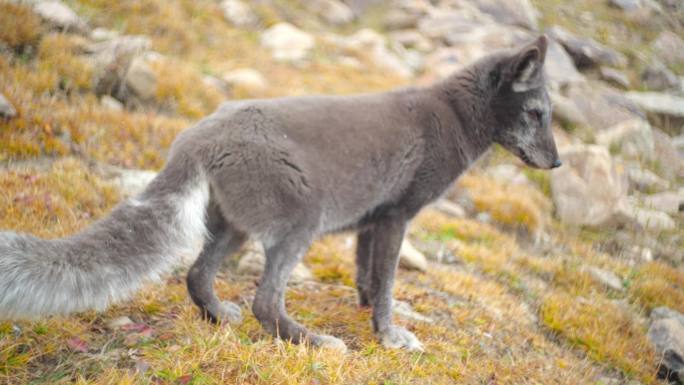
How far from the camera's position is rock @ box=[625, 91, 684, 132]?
1120 cm

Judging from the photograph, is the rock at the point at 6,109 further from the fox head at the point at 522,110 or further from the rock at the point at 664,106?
the rock at the point at 664,106

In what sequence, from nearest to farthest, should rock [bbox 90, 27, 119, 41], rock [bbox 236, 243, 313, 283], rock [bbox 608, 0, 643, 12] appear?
rock [bbox 236, 243, 313, 283], rock [bbox 90, 27, 119, 41], rock [bbox 608, 0, 643, 12]

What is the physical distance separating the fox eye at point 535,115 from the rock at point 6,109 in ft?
15.6

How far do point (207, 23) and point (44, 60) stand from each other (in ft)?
16.8

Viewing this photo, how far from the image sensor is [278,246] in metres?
3.19

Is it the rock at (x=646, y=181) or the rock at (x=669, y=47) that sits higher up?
the rock at (x=669, y=47)

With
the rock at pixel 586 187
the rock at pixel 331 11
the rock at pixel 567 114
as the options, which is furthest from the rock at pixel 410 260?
the rock at pixel 331 11

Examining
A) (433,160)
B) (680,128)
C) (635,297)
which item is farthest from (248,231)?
(680,128)

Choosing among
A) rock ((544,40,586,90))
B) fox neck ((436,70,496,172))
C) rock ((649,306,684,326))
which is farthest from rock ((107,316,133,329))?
rock ((544,40,586,90))

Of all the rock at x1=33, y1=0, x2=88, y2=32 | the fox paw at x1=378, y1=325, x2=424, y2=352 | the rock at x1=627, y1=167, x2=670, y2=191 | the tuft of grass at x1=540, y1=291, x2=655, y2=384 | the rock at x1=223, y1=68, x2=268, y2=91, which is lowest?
the rock at x1=627, y1=167, x2=670, y2=191

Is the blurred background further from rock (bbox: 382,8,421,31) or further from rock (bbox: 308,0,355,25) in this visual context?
rock (bbox: 382,8,421,31)

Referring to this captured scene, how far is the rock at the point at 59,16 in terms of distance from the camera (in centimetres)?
709

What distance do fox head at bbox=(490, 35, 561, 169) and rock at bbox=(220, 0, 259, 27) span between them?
9.93 meters

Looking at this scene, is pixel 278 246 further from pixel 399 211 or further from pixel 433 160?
pixel 433 160
